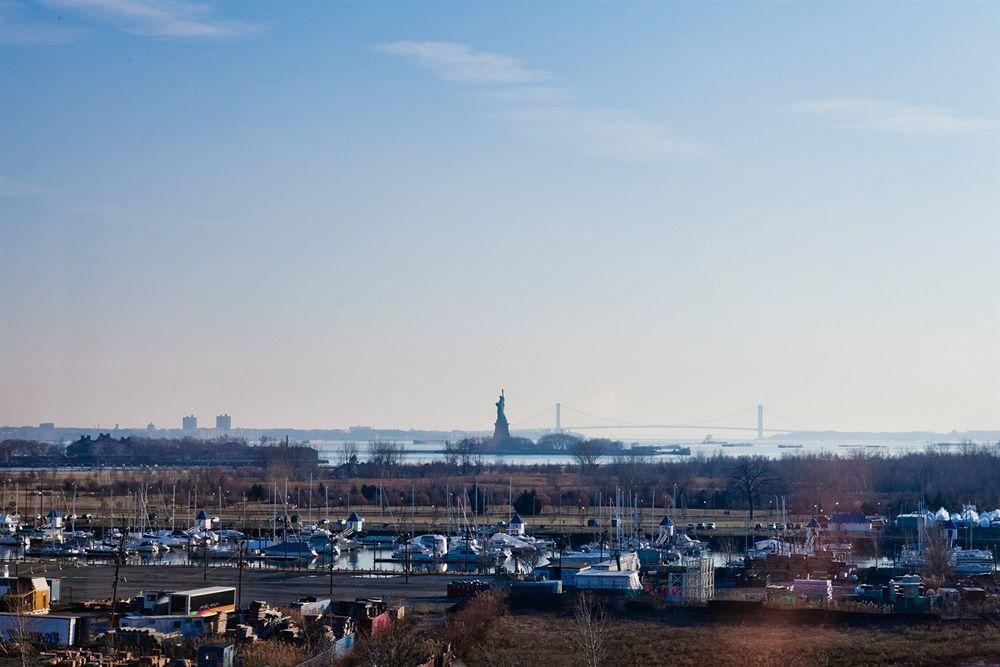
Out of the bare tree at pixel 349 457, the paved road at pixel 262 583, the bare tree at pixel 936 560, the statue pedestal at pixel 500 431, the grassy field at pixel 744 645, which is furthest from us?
the statue pedestal at pixel 500 431

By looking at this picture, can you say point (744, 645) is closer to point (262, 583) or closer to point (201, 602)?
point (201, 602)

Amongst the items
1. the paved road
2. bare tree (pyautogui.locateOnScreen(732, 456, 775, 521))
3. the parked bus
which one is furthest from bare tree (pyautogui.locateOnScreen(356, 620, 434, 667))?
bare tree (pyautogui.locateOnScreen(732, 456, 775, 521))

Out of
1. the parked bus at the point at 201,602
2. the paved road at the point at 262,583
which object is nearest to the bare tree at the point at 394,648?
the parked bus at the point at 201,602

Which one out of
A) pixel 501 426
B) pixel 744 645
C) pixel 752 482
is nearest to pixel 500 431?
pixel 501 426

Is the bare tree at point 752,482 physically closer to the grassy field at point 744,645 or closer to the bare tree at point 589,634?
the bare tree at point 589,634

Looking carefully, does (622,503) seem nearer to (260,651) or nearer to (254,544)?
(254,544)

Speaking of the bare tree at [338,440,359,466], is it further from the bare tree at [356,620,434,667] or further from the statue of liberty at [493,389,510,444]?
the bare tree at [356,620,434,667]
